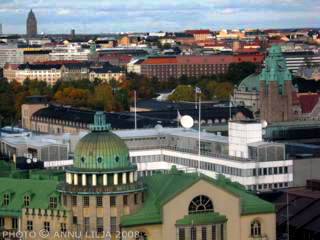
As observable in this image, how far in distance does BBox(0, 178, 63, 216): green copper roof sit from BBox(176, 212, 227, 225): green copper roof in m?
5.92

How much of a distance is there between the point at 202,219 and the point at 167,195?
193 centimetres

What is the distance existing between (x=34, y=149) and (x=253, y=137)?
48.6ft

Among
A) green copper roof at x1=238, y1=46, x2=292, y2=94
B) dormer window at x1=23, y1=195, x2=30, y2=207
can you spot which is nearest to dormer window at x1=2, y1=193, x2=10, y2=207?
dormer window at x1=23, y1=195, x2=30, y2=207

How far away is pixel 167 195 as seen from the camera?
62250 millimetres

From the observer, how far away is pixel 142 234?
61750 millimetres

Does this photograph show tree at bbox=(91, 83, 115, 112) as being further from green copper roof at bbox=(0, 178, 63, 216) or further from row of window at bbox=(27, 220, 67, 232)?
row of window at bbox=(27, 220, 67, 232)

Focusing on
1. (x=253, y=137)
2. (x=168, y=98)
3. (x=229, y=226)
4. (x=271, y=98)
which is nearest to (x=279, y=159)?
(x=253, y=137)

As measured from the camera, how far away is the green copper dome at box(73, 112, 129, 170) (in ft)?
201

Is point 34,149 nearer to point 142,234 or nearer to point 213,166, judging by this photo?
point 213,166

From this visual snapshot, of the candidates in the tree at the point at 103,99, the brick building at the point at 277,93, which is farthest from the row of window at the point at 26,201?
the tree at the point at 103,99

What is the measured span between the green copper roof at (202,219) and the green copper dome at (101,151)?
11.7ft

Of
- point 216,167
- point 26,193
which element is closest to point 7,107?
point 216,167

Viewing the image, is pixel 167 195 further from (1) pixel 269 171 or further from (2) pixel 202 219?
(1) pixel 269 171

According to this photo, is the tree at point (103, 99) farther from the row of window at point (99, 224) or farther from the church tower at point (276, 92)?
the row of window at point (99, 224)
